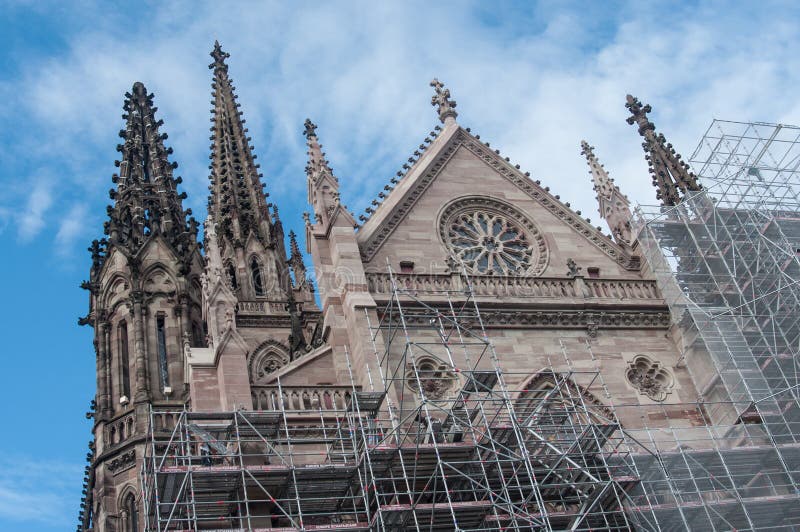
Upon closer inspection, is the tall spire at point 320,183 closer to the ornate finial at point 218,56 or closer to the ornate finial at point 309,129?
the ornate finial at point 309,129

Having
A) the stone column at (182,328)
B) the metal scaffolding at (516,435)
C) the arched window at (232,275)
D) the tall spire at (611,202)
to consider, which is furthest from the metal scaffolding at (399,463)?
the arched window at (232,275)

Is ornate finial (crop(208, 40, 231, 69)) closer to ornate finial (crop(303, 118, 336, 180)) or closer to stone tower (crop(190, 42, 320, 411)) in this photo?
stone tower (crop(190, 42, 320, 411))

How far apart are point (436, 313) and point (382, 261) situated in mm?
2770

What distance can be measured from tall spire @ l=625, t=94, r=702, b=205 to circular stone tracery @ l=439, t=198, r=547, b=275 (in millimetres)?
5672

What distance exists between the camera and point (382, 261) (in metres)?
28.8

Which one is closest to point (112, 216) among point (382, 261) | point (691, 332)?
point (382, 261)

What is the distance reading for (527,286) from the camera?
2873 centimetres

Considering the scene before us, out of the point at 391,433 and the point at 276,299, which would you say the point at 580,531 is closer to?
the point at 391,433

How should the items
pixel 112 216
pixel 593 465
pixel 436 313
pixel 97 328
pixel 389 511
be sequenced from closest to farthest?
pixel 389 511 → pixel 593 465 → pixel 436 313 → pixel 97 328 → pixel 112 216

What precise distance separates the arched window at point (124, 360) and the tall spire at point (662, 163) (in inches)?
645

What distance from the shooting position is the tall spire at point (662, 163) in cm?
3556

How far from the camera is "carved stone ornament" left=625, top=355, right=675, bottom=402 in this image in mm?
27672

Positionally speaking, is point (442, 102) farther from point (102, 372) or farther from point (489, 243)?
point (102, 372)

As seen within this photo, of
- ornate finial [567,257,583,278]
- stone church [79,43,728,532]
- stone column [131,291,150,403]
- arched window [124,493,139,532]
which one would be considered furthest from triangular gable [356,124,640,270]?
arched window [124,493,139,532]
